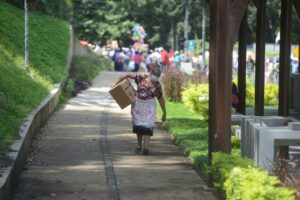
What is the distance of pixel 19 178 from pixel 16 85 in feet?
20.6

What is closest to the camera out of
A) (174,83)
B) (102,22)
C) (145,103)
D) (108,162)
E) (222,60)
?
(222,60)

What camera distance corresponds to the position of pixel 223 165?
696cm

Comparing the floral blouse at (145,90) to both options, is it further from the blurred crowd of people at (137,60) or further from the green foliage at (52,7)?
the blurred crowd of people at (137,60)

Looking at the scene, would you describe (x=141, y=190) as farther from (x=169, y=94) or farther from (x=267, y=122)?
(x=169, y=94)

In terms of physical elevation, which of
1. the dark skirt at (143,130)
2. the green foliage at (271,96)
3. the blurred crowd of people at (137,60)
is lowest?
the dark skirt at (143,130)

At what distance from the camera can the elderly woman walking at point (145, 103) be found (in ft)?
38.2

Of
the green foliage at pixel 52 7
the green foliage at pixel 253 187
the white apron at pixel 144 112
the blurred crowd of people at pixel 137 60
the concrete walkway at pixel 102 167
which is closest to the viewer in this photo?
the green foliage at pixel 253 187

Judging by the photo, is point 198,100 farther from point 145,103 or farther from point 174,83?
point 145,103

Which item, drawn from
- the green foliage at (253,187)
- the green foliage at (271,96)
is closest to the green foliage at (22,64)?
the green foliage at (253,187)

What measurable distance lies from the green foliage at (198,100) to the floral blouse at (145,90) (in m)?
4.14

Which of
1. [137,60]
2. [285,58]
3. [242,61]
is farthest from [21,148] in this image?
[137,60]

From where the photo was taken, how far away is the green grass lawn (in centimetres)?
1056

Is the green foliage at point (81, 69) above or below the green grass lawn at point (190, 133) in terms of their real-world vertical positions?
above

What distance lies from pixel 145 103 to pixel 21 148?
2.59 metres
